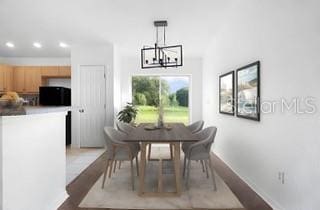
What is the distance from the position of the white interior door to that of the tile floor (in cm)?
34

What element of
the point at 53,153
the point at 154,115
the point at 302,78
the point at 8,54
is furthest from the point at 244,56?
the point at 8,54

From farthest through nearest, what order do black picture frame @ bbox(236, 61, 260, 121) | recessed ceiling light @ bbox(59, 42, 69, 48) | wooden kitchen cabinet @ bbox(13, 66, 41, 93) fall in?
wooden kitchen cabinet @ bbox(13, 66, 41, 93) → recessed ceiling light @ bbox(59, 42, 69, 48) → black picture frame @ bbox(236, 61, 260, 121)

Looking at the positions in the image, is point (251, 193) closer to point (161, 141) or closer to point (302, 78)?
point (161, 141)

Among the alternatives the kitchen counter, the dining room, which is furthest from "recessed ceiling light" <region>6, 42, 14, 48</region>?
the kitchen counter

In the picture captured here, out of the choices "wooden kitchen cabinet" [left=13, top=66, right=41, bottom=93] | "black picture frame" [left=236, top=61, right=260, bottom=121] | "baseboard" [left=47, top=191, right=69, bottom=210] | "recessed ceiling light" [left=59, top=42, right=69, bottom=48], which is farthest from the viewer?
"wooden kitchen cabinet" [left=13, top=66, right=41, bottom=93]

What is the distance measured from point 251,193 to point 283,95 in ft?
4.62

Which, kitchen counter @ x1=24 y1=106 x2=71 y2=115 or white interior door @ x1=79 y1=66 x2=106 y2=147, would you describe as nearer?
kitchen counter @ x1=24 y1=106 x2=71 y2=115

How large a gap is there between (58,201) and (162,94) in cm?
552

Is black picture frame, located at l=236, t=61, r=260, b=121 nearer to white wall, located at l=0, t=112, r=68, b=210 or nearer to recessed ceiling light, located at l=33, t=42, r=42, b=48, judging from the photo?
white wall, located at l=0, t=112, r=68, b=210

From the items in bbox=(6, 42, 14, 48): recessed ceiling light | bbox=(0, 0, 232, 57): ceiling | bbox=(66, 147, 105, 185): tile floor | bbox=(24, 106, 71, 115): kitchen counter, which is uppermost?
bbox=(0, 0, 232, 57): ceiling

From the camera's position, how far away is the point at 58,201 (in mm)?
3029

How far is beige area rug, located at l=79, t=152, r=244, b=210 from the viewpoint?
302 cm

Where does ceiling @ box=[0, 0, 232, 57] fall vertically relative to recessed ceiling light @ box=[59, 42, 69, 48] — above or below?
above

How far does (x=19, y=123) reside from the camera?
2.21 metres
